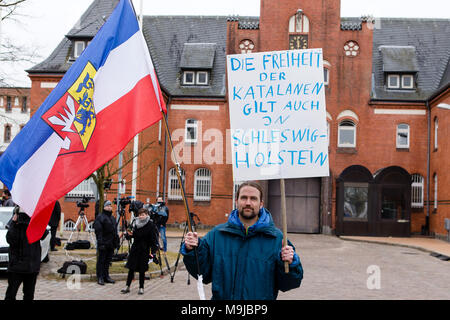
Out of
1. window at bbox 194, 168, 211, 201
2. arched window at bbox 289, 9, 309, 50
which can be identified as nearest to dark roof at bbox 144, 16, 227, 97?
arched window at bbox 289, 9, 309, 50

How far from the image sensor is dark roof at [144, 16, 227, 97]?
3275 centimetres

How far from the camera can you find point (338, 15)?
31297 mm

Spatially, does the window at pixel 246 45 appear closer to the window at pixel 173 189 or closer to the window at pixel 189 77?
the window at pixel 189 77

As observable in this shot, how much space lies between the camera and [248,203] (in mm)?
4094

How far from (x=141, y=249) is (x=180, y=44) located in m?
26.7

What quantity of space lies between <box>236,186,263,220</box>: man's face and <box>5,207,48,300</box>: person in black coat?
4296mm

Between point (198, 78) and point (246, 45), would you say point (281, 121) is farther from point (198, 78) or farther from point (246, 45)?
point (198, 78)

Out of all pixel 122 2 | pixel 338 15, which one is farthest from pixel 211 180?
pixel 122 2

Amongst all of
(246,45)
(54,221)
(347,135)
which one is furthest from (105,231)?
(246,45)

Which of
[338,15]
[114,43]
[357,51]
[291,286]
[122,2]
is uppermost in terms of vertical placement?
[338,15]

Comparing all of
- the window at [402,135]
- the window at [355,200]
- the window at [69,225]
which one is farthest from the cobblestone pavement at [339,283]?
the window at [69,225]

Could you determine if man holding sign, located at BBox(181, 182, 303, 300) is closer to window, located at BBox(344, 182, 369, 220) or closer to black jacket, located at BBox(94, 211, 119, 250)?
black jacket, located at BBox(94, 211, 119, 250)

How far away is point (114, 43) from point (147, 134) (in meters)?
22.7
